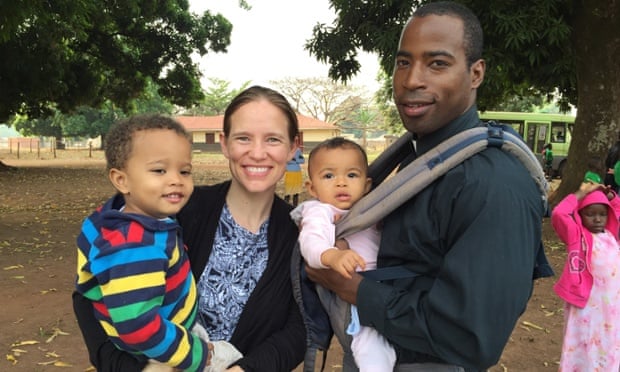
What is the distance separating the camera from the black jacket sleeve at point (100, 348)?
5.85ft

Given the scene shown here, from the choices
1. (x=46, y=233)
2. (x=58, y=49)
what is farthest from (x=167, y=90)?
(x=46, y=233)

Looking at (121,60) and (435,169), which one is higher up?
(121,60)

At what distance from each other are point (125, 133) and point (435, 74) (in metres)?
1.11

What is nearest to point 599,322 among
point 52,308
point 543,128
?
point 52,308

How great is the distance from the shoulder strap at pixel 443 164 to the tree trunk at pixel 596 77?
26.4ft

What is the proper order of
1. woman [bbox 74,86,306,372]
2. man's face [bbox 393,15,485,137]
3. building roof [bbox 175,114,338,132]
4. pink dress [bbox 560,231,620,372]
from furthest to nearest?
building roof [bbox 175,114,338,132] < pink dress [bbox 560,231,620,372] < woman [bbox 74,86,306,372] < man's face [bbox 393,15,485,137]

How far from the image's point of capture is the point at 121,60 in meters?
20.4

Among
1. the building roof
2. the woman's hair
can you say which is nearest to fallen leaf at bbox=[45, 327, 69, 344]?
the woman's hair

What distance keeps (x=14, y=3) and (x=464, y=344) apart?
278 inches

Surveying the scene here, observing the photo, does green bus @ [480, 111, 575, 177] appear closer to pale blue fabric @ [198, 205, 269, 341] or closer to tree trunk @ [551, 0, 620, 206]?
tree trunk @ [551, 0, 620, 206]

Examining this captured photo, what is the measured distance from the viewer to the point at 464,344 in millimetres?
1472

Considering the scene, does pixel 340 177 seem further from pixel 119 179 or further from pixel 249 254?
pixel 119 179

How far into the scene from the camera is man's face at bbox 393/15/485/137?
5.65 feet

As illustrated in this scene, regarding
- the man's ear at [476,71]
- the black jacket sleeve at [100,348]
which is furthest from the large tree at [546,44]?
the black jacket sleeve at [100,348]
